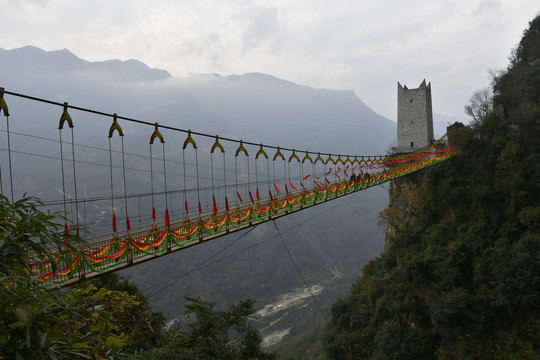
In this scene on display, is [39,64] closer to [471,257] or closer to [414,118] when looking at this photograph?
[414,118]

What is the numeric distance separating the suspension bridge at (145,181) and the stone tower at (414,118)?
199 cm

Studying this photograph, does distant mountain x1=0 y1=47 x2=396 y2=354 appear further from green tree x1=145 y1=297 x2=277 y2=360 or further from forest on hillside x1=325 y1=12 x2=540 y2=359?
forest on hillside x1=325 y1=12 x2=540 y2=359

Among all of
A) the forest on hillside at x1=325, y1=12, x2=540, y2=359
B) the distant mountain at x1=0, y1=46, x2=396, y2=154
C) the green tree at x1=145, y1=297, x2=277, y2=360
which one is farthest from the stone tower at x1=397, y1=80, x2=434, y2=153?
the distant mountain at x1=0, y1=46, x2=396, y2=154

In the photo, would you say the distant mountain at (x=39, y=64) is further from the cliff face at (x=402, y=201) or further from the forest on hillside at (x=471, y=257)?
the forest on hillside at (x=471, y=257)

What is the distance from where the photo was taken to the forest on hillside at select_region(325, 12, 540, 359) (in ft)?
35.2

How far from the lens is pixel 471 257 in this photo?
12695 millimetres

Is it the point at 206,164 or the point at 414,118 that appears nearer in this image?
the point at 414,118

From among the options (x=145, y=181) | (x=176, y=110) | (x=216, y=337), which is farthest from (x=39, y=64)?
(x=216, y=337)

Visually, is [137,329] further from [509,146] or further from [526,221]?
[509,146]

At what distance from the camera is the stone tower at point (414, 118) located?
75.7 ft

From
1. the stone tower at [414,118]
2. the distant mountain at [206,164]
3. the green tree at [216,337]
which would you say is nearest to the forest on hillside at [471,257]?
the stone tower at [414,118]

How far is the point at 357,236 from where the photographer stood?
94625 mm

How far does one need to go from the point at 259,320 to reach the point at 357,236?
160 ft

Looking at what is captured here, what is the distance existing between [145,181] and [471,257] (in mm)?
80455
